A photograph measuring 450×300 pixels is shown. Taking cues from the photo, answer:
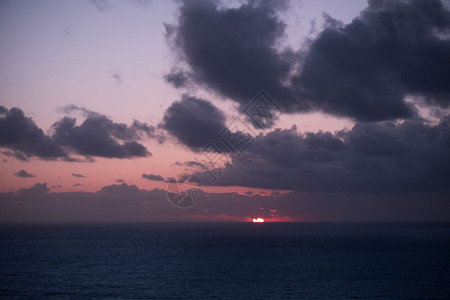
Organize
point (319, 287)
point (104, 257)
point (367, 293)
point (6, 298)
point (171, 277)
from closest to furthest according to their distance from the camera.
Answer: point (6, 298) → point (367, 293) → point (319, 287) → point (171, 277) → point (104, 257)

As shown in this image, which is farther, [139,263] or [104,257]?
[104,257]

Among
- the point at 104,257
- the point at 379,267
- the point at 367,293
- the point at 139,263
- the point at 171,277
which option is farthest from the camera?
the point at 104,257

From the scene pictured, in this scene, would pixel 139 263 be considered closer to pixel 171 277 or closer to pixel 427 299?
pixel 171 277

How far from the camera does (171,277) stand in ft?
283

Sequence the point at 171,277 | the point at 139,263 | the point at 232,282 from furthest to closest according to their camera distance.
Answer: the point at 139,263
the point at 171,277
the point at 232,282

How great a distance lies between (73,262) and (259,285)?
188ft

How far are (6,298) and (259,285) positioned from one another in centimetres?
4455

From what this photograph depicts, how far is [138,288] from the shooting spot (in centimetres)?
7425

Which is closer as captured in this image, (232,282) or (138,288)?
(138,288)

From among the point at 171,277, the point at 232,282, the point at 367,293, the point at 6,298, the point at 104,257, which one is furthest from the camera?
the point at 104,257

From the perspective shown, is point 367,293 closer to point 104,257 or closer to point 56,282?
point 56,282

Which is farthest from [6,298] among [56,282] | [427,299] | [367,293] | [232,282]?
[427,299]

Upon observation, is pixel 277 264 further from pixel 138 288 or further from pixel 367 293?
pixel 138 288

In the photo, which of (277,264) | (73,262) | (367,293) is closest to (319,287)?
(367,293)
